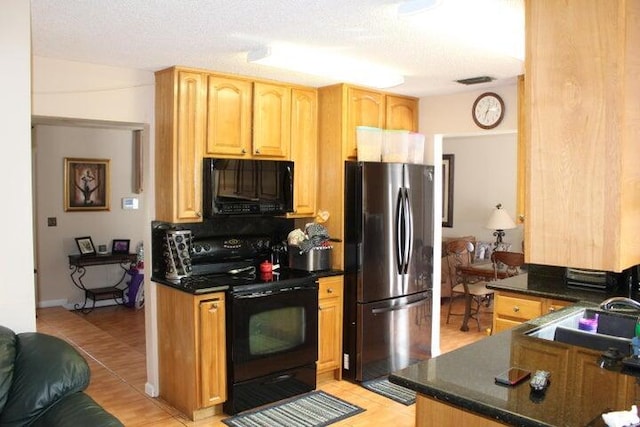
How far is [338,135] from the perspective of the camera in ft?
14.3

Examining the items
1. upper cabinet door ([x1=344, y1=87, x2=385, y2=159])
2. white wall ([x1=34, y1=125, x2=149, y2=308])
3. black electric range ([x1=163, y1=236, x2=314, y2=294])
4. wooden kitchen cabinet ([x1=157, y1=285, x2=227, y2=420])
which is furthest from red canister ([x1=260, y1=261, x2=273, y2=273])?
white wall ([x1=34, y1=125, x2=149, y2=308])

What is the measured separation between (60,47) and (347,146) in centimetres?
209

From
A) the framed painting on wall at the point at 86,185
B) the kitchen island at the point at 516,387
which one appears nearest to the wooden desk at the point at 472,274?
the kitchen island at the point at 516,387

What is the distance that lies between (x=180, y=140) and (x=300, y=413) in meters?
2.00

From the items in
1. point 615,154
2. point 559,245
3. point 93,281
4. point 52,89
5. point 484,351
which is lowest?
point 93,281

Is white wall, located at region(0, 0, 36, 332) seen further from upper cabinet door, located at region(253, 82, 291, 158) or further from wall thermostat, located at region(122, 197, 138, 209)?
wall thermostat, located at region(122, 197, 138, 209)

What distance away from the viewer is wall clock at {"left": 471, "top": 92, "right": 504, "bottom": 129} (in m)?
4.36

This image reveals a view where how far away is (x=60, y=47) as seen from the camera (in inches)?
128

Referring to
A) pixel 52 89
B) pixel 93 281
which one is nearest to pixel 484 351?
pixel 52 89

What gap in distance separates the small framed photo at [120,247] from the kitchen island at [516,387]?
19.2ft

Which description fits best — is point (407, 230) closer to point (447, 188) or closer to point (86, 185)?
point (447, 188)

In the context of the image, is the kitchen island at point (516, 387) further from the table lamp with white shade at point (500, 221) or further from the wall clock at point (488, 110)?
the table lamp with white shade at point (500, 221)

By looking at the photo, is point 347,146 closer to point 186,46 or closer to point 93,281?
point 186,46

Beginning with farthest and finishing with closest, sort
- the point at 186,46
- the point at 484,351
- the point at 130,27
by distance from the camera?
1. the point at 186,46
2. the point at 130,27
3. the point at 484,351
